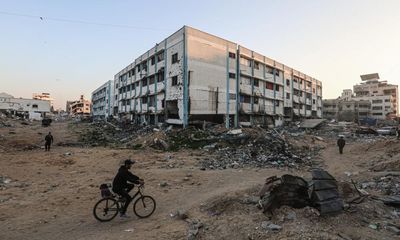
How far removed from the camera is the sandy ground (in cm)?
625

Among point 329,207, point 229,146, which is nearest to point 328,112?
point 229,146

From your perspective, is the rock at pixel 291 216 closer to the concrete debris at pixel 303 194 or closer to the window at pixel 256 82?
the concrete debris at pixel 303 194

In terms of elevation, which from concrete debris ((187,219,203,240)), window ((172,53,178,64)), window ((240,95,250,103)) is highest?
window ((172,53,178,64))

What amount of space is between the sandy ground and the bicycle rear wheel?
0.19 meters

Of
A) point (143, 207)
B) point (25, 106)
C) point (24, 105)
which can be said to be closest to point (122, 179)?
point (143, 207)

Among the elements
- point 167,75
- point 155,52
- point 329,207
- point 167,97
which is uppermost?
point 155,52

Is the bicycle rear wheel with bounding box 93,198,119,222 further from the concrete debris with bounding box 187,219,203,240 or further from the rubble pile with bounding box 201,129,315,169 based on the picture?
the rubble pile with bounding box 201,129,315,169

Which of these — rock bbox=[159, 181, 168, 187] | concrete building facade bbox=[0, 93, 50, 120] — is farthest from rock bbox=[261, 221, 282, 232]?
concrete building facade bbox=[0, 93, 50, 120]

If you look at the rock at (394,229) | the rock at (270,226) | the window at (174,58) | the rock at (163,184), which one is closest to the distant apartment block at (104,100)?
the window at (174,58)

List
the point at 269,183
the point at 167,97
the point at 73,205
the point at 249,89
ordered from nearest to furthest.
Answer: the point at 269,183
the point at 73,205
the point at 167,97
the point at 249,89

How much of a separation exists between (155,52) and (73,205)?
103 feet

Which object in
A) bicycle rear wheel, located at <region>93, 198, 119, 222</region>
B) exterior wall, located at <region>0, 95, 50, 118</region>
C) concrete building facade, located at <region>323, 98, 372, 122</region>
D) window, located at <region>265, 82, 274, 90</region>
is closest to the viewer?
bicycle rear wheel, located at <region>93, 198, 119, 222</region>

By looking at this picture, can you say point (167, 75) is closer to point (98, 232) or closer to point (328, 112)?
point (98, 232)

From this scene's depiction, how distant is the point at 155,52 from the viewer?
37812 mm
